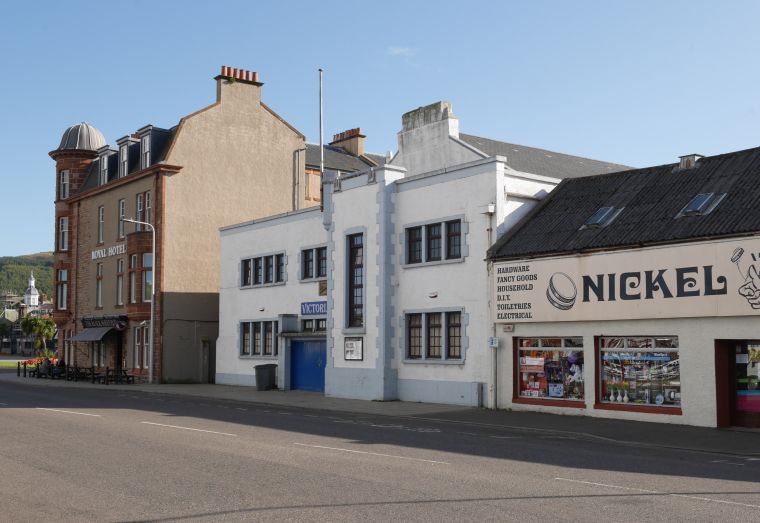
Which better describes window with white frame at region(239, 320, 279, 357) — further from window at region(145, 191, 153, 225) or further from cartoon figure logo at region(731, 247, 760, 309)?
cartoon figure logo at region(731, 247, 760, 309)

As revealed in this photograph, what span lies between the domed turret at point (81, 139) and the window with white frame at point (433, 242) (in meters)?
29.9

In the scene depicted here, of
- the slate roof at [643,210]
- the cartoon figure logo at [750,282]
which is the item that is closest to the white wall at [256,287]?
the slate roof at [643,210]

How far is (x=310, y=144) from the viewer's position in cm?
5116

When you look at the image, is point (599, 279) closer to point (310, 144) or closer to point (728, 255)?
point (728, 255)

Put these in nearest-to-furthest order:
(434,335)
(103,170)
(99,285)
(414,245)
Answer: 1. (434,335)
2. (414,245)
3. (99,285)
4. (103,170)

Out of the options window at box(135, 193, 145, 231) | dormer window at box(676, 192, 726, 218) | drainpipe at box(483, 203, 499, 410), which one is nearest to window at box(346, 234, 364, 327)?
drainpipe at box(483, 203, 499, 410)

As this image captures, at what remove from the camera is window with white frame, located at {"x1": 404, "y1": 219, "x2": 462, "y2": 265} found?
90.0 ft

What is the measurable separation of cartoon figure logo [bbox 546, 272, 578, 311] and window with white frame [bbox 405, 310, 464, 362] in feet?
12.2

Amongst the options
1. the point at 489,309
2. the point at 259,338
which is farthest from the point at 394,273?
the point at 259,338

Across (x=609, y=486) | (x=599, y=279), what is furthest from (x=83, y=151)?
(x=609, y=486)

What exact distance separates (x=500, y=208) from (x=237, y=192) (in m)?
20.9

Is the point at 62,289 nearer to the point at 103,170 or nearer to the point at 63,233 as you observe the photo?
the point at 63,233

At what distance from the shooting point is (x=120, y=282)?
45344 mm

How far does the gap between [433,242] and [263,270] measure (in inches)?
448
